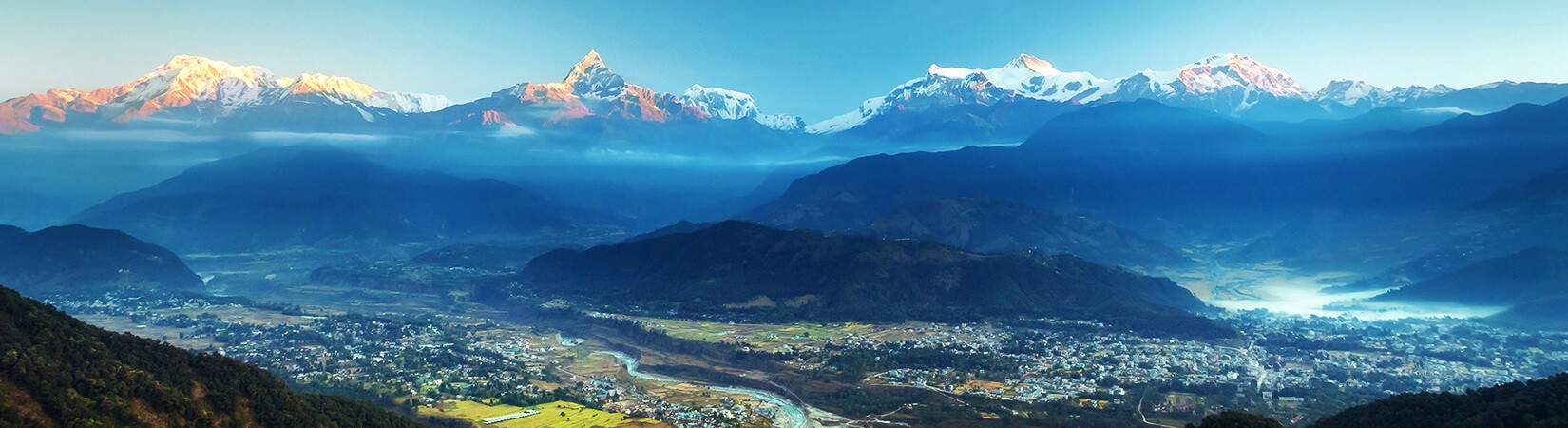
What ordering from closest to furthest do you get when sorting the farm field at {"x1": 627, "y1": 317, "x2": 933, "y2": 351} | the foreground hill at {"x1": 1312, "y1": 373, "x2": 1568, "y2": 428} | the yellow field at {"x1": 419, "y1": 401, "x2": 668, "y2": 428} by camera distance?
the foreground hill at {"x1": 1312, "y1": 373, "x2": 1568, "y2": 428} → the yellow field at {"x1": 419, "y1": 401, "x2": 668, "y2": 428} → the farm field at {"x1": 627, "y1": 317, "x2": 933, "y2": 351}

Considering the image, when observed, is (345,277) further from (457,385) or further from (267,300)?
(457,385)

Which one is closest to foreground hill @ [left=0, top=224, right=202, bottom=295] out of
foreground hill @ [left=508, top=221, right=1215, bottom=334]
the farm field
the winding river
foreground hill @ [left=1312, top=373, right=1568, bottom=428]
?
foreground hill @ [left=508, top=221, right=1215, bottom=334]

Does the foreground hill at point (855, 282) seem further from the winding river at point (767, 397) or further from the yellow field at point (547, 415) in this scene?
the yellow field at point (547, 415)

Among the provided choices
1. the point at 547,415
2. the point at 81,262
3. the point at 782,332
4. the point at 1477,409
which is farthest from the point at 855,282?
the point at 81,262

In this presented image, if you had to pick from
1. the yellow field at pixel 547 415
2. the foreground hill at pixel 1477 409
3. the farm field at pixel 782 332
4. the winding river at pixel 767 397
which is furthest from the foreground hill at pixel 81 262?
the foreground hill at pixel 1477 409

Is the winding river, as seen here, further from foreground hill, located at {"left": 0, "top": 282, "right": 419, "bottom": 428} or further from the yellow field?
foreground hill, located at {"left": 0, "top": 282, "right": 419, "bottom": 428}
